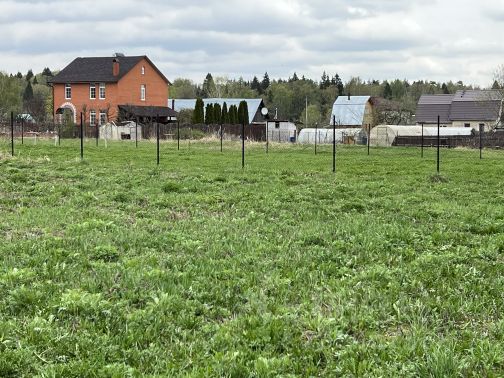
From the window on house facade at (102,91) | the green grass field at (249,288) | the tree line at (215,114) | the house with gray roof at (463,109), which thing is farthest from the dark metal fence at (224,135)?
the green grass field at (249,288)

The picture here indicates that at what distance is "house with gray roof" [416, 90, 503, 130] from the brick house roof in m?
34.6

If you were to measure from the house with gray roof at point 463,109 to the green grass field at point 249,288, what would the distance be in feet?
198

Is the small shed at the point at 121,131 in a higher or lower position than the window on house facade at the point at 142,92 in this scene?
lower

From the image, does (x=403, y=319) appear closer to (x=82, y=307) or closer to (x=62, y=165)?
(x=82, y=307)

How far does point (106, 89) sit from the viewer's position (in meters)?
58.2

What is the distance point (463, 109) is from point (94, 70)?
43.5 metres

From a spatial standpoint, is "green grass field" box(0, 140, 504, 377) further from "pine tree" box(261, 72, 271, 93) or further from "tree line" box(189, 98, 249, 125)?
"pine tree" box(261, 72, 271, 93)

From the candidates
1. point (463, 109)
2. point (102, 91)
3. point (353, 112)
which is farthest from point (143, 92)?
point (463, 109)

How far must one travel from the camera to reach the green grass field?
383 cm

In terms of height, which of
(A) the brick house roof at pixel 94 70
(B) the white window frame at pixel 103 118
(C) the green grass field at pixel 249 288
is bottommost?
(C) the green grass field at pixel 249 288

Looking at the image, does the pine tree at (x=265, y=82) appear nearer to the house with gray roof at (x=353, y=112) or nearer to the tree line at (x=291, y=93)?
the tree line at (x=291, y=93)

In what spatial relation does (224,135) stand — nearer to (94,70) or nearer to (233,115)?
(233,115)

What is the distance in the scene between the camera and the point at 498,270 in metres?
5.98

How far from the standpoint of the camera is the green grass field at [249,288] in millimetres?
3826
